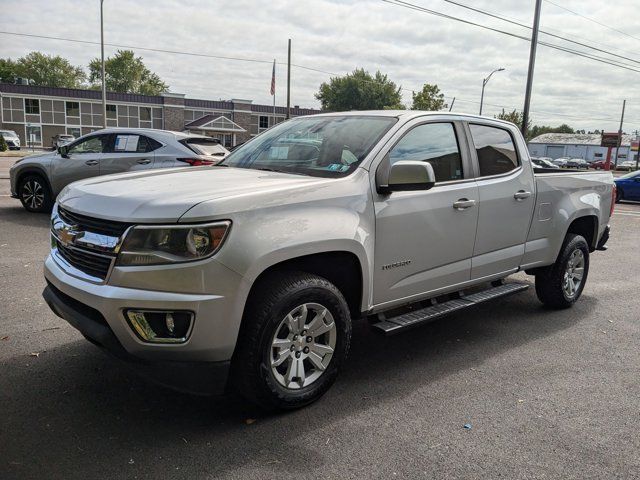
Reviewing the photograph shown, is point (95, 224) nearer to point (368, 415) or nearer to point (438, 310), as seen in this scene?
point (368, 415)

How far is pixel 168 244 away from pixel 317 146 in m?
1.60

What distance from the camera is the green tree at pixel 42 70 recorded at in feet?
338

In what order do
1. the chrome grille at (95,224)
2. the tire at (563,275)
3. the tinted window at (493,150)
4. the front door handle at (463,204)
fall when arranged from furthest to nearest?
the tire at (563,275)
the tinted window at (493,150)
the front door handle at (463,204)
the chrome grille at (95,224)

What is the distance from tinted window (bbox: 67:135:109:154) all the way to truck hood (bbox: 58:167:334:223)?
679 centimetres

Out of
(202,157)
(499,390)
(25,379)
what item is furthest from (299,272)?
(202,157)

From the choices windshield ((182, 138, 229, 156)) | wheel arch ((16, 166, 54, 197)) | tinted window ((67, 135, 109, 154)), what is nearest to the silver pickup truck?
windshield ((182, 138, 229, 156))

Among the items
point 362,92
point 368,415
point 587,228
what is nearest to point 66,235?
point 368,415

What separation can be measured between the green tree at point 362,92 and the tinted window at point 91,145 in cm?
7636

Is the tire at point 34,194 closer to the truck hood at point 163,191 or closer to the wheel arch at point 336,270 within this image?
the truck hood at point 163,191

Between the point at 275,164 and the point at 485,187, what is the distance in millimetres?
1712

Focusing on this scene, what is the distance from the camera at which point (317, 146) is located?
4035mm

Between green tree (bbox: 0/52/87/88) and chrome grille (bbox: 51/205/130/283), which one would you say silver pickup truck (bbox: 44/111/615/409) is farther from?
green tree (bbox: 0/52/87/88)

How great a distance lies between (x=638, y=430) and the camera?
3271mm

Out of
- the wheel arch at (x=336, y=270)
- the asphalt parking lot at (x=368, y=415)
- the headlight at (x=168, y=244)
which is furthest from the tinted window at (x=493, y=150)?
the headlight at (x=168, y=244)
